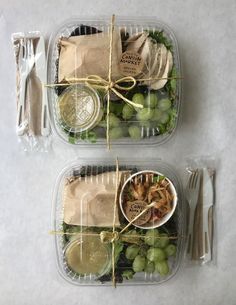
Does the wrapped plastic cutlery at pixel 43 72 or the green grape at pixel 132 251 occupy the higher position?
the wrapped plastic cutlery at pixel 43 72

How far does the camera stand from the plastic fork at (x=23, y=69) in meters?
1.07

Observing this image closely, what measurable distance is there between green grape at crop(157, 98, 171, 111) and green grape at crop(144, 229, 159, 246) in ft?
0.92

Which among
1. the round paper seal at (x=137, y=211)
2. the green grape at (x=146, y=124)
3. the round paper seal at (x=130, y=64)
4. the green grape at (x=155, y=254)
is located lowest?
the green grape at (x=155, y=254)

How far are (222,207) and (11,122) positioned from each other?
573mm

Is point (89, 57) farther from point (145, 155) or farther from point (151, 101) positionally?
point (145, 155)

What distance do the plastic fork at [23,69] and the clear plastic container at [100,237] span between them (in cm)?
18

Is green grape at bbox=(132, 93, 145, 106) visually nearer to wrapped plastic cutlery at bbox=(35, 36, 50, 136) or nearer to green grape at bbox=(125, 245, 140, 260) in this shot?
wrapped plastic cutlery at bbox=(35, 36, 50, 136)

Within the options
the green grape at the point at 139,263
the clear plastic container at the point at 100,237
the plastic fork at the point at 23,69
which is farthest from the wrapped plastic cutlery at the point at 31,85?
the green grape at the point at 139,263

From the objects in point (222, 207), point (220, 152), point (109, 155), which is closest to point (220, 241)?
point (222, 207)

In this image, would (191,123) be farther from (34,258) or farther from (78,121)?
(34,258)

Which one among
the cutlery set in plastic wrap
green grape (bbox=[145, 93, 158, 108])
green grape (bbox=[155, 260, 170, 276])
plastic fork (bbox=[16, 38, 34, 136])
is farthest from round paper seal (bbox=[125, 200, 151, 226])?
plastic fork (bbox=[16, 38, 34, 136])

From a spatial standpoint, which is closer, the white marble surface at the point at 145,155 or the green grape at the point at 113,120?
the green grape at the point at 113,120

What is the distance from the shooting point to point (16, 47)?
108 centimetres

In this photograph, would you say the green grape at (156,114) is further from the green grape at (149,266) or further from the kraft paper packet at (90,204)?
the green grape at (149,266)
